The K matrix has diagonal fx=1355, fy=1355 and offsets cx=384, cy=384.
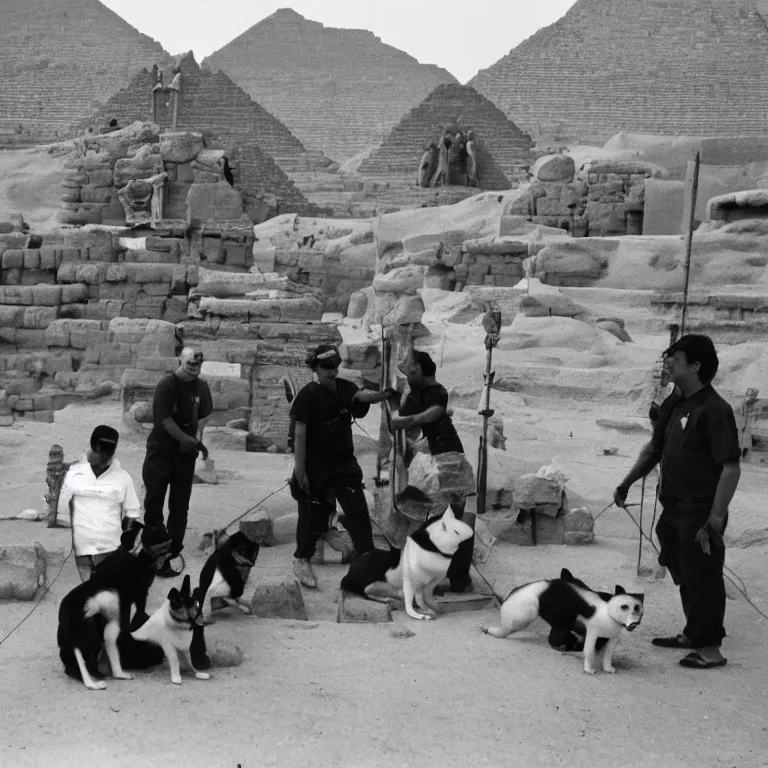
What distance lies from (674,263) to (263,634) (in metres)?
16.3

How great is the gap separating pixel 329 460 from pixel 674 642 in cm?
189

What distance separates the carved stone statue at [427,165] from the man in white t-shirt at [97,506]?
137 feet

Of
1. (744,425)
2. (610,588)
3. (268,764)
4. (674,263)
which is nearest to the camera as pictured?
(268,764)

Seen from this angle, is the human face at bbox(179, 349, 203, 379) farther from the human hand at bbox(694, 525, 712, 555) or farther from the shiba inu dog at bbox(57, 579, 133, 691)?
the human hand at bbox(694, 525, 712, 555)

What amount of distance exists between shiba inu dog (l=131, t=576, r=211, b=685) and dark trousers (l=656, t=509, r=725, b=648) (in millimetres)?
Answer: 1931

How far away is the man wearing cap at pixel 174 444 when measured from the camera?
661 cm

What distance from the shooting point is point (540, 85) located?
78.2m

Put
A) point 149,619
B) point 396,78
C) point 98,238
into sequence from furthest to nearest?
point 396,78 → point 98,238 → point 149,619

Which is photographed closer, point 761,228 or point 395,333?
point 395,333

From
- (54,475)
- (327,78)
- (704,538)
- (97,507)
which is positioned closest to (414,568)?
(704,538)

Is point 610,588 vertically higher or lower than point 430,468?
lower

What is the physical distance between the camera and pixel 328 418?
254 inches

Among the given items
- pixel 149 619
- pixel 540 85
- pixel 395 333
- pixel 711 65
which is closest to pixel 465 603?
pixel 149 619

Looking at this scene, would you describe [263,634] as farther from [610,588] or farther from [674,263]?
[674,263]
